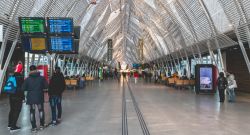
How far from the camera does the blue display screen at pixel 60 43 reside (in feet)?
58.8

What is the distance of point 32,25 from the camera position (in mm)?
17969

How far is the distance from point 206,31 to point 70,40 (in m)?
18.7

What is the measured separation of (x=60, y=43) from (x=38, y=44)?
0.98 metres

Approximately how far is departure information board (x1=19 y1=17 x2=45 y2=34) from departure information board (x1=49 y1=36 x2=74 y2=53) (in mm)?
656

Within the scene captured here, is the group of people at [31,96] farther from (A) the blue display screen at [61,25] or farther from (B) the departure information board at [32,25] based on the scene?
(A) the blue display screen at [61,25]

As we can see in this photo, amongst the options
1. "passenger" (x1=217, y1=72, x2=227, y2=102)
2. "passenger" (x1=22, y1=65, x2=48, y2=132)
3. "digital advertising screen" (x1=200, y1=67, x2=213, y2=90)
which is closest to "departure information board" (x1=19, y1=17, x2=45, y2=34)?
"passenger" (x1=22, y1=65, x2=48, y2=132)

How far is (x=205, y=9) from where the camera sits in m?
30.9

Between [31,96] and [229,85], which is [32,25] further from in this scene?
[229,85]

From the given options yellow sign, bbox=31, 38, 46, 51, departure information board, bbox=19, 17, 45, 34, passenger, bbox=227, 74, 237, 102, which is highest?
departure information board, bbox=19, 17, 45, 34

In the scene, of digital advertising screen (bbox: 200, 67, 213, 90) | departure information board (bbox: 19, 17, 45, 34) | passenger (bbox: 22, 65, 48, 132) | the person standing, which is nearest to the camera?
passenger (bbox: 22, 65, 48, 132)

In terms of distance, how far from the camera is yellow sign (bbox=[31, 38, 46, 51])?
17.7 metres

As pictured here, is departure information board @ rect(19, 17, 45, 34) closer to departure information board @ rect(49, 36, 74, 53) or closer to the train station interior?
the train station interior

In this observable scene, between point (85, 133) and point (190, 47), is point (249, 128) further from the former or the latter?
point (190, 47)

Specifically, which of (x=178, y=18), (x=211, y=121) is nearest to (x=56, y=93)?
(x=211, y=121)
